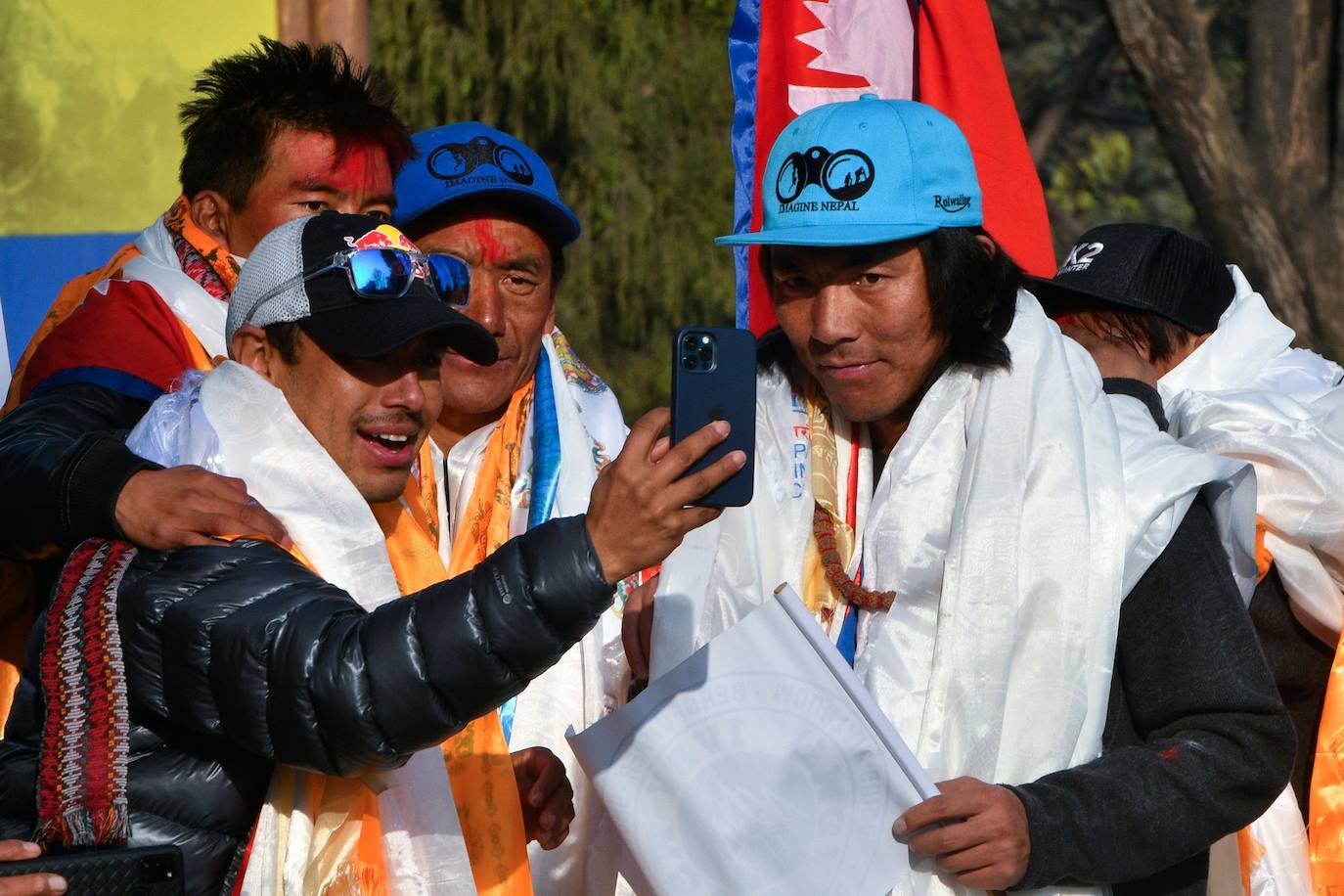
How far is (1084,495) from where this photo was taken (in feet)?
7.38

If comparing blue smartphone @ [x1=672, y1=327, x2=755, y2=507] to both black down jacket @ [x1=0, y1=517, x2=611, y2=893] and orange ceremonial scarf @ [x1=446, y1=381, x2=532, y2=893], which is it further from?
A: orange ceremonial scarf @ [x1=446, y1=381, x2=532, y2=893]

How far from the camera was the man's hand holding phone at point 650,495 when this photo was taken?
69.8 inches

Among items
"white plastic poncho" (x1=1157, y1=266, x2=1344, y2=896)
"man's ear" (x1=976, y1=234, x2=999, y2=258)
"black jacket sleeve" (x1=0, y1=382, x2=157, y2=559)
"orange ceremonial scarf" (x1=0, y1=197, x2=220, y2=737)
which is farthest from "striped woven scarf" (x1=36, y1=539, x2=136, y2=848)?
"white plastic poncho" (x1=1157, y1=266, x2=1344, y2=896)

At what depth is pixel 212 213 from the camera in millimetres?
3166

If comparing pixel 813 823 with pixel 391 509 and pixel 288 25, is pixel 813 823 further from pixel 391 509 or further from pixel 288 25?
pixel 288 25

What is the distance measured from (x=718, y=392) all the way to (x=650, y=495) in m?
0.16

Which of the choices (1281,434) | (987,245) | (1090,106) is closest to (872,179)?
(987,245)

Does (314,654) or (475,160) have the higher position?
(475,160)

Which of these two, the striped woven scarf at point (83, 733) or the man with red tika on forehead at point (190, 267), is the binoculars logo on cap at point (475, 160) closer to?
the man with red tika on forehead at point (190, 267)

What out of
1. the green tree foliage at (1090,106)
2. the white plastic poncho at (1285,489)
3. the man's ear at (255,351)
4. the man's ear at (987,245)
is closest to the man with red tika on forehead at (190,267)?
the man's ear at (255,351)

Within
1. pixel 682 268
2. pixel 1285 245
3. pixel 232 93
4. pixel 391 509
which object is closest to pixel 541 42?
pixel 682 268

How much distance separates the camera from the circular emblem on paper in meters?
2.12

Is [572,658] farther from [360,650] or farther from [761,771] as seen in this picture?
[360,650]

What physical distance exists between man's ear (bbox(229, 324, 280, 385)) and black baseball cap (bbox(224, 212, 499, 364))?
0.07ft
